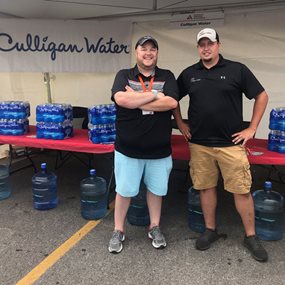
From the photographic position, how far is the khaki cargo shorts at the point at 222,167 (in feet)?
8.53

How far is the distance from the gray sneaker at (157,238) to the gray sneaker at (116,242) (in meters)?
0.26

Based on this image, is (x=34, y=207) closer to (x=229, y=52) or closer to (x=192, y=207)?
(x=192, y=207)

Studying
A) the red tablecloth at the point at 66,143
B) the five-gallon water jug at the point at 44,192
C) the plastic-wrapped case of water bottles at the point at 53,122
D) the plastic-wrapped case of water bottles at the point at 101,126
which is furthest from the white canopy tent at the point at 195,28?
the five-gallon water jug at the point at 44,192

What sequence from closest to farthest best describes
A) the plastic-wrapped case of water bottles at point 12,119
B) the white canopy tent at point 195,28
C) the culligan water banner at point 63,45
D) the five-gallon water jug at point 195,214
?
the five-gallon water jug at point 195,214
the plastic-wrapped case of water bottles at point 12,119
the white canopy tent at point 195,28
the culligan water banner at point 63,45

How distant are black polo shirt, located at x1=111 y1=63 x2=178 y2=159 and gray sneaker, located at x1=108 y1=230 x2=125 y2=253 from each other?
0.73 m

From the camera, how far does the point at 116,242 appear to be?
2799 mm

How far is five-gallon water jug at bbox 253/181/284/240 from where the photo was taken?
3008 millimetres

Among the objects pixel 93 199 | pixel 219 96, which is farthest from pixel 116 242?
pixel 219 96

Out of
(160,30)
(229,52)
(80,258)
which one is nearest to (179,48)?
(160,30)

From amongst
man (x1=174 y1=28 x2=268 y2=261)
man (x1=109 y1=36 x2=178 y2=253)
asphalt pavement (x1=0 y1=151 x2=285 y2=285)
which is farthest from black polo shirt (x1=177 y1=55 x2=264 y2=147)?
asphalt pavement (x1=0 y1=151 x2=285 y2=285)

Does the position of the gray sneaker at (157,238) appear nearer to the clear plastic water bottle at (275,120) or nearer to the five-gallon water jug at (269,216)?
the five-gallon water jug at (269,216)

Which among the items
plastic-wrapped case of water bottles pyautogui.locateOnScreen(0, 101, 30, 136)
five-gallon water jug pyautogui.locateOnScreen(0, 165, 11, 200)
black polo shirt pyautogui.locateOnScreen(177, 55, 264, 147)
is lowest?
five-gallon water jug pyautogui.locateOnScreen(0, 165, 11, 200)

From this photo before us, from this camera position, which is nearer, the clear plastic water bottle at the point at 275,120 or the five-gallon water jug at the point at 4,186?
the clear plastic water bottle at the point at 275,120

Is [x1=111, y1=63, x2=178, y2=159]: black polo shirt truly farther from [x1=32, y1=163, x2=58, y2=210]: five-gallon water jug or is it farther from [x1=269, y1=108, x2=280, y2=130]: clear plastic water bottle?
[x1=32, y1=163, x2=58, y2=210]: five-gallon water jug
